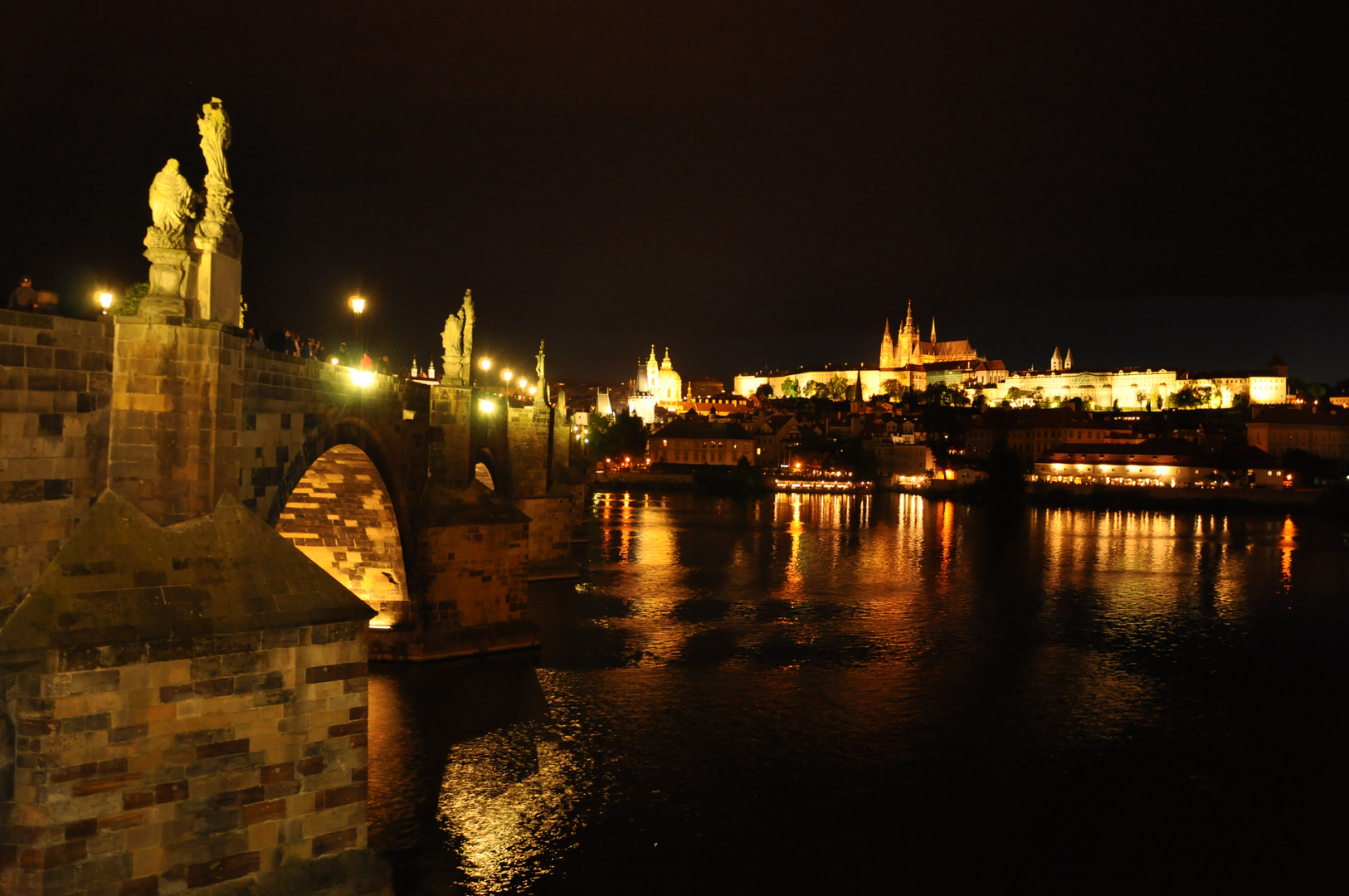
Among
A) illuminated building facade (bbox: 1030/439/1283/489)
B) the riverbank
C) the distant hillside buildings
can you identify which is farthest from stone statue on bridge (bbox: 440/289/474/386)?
the distant hillside buildings

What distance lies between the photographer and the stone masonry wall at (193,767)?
6.23 m

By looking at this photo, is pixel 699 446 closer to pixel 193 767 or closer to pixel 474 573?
pixel 474 573

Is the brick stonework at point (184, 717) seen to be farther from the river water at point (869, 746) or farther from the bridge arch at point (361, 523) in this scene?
the bridge arch at point (361, 523)

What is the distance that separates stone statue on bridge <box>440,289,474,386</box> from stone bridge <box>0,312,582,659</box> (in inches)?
14.2

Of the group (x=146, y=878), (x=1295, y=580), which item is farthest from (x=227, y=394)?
(x=1295, y=580)

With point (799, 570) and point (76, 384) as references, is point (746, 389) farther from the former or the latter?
A: point (76, 384)

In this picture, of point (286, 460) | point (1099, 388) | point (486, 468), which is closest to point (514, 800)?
point (286, 460)

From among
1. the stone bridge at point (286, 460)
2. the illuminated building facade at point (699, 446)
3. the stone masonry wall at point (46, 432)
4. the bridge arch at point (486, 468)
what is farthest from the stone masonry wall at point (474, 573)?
the illuminated building facade at point (699, 446)

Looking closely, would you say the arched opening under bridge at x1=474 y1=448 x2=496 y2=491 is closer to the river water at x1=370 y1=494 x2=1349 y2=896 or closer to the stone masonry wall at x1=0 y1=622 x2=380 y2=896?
the river water at x1=370 y1=494 x2=1349 y2=896

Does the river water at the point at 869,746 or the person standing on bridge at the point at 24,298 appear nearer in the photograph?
the person standing on bridge at the point at 24,298

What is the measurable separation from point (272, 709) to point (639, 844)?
14.8ft

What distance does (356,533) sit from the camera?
1564cm

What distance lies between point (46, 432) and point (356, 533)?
29.4ft

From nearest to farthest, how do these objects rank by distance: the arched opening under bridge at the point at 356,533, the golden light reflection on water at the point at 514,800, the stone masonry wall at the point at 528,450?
the golden light reflection on water at the point at 514,800 → the arched opening under bridge at the point at 356,533 → the stone masonry wall at the point at 528,450
